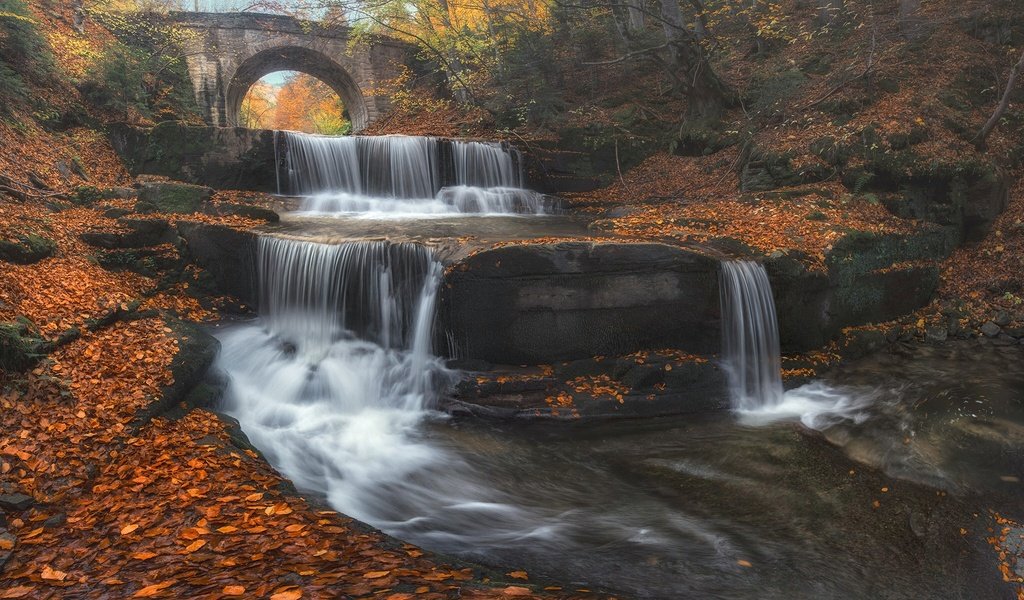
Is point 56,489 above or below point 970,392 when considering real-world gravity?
above

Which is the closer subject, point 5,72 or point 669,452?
point 669,452

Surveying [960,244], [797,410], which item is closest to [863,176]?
[960,244]

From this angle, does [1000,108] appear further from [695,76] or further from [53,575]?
[53,575]

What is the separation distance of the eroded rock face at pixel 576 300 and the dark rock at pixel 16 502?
458 centimetres

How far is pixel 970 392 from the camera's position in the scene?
6.88 meters

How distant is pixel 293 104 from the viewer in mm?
48719

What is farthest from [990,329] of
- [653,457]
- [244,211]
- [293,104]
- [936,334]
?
[293,104]

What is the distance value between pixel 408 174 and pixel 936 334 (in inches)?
445

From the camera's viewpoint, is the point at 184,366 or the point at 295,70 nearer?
the point at 184,366

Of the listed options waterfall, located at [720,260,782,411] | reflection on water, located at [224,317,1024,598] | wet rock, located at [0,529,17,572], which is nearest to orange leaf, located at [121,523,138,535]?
wet rock, located at [0,529,17,572]

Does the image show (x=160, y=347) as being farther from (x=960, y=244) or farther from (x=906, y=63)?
→ (x=906, y=63)

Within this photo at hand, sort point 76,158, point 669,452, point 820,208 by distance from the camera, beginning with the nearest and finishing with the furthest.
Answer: point 669,452, point 820,208, point 76,158

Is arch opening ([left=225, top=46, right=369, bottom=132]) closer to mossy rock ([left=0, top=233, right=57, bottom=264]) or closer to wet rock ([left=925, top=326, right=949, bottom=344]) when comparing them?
mossy rock ([left=0, top=233, right=57, bottom=264])

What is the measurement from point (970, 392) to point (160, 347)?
31.7ft
